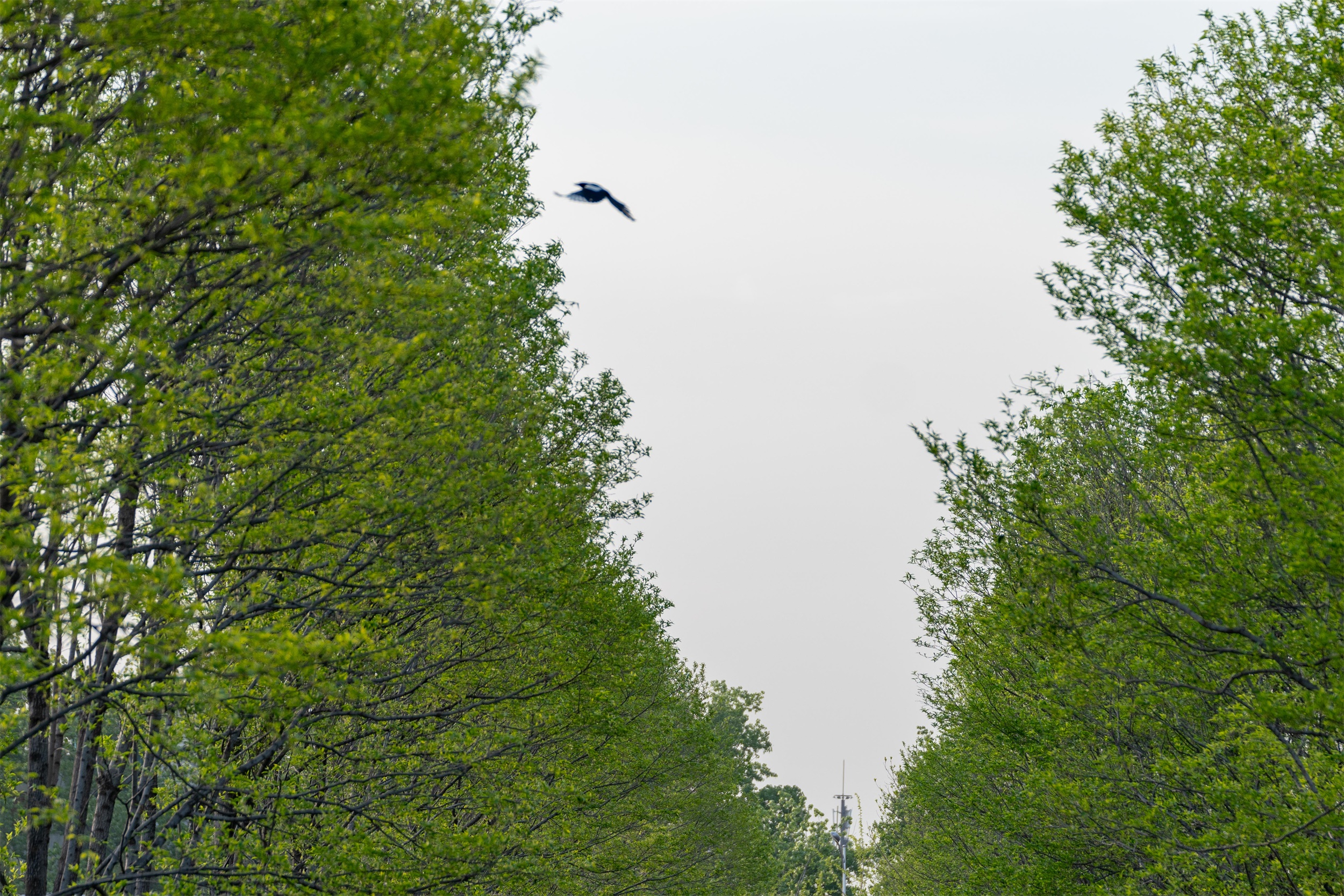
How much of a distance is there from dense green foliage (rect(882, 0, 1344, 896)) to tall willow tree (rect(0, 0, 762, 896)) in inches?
205

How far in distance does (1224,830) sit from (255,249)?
420 inches

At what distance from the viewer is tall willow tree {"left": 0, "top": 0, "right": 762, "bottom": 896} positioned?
6.45 meters

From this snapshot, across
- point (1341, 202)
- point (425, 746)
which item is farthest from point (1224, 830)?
point (425, 746)

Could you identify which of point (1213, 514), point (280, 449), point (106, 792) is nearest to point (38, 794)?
point (106, 792)

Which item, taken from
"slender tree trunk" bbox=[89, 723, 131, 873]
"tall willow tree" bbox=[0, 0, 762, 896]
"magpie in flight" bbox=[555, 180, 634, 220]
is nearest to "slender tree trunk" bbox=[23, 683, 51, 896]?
"tall willow tree" bbox=[0, 0, 762, 896]

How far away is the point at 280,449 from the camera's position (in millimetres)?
8172

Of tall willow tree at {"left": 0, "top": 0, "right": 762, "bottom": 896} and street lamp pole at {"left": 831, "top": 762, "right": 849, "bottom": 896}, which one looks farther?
street lamp pole at {"left": 831, "top": 762, "right": 849, "bottom": 896}

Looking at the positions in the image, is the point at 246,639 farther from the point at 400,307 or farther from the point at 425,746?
the point at 425,746

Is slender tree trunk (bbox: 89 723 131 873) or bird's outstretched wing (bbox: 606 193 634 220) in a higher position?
bird's outstretched wing (bbox: 606 193 634 220)

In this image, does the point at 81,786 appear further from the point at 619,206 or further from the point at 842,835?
the point at 842,835

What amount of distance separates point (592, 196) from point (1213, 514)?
649 cm

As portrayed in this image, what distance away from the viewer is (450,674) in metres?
14.0

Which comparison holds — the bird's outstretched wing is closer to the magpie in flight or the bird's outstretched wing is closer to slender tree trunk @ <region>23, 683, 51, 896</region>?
the magpie in flight

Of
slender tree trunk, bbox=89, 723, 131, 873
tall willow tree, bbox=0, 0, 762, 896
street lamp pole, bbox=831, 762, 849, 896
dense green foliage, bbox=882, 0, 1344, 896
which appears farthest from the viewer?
street lamp pole, bbox=831, 762, 849, 896
